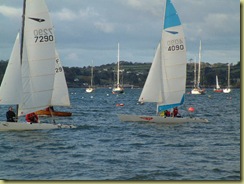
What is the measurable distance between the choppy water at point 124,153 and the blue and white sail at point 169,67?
2356 mm

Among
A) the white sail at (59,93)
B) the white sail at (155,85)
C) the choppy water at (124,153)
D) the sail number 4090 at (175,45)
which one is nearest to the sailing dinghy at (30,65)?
the choppy water at (124,153)

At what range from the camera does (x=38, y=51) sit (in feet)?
118

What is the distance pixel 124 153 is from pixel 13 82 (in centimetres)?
970

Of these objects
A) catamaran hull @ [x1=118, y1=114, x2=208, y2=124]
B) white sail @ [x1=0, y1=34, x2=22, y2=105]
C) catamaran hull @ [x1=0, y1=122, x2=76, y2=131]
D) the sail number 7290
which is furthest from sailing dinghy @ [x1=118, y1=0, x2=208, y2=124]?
white sail @ [x1=0, y1=34, x2=22, y2=105]

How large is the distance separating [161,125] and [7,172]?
61.5 ft

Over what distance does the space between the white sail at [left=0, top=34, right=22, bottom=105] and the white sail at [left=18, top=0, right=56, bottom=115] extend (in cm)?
48

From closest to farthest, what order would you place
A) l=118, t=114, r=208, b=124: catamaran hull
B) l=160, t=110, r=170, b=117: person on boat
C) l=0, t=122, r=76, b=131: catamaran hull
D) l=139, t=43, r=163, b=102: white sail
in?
1. l=0, t=122, r=76, b=131: catamaran hull
2. l=118, t=114, r=208, b=124: catamaran hull
3. l=160, t=110, r=170, b=117: person on boat
4. l=139, t=43, r=163, b=102: white sail

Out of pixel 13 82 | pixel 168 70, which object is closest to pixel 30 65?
pixel 13 82

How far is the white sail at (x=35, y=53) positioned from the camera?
35.3m

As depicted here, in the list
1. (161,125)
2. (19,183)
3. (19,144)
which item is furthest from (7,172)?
(161,125)

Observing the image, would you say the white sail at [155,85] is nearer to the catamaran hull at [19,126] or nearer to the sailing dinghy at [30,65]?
the sailing dinghy at [30,65]

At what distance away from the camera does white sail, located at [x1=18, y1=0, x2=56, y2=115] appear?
35.3 m

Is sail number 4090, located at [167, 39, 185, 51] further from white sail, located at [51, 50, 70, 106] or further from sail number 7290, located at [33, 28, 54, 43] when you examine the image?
white sail, located at [51, 50, 70, 106]

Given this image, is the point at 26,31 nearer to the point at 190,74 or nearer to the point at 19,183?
the point at 19,183
